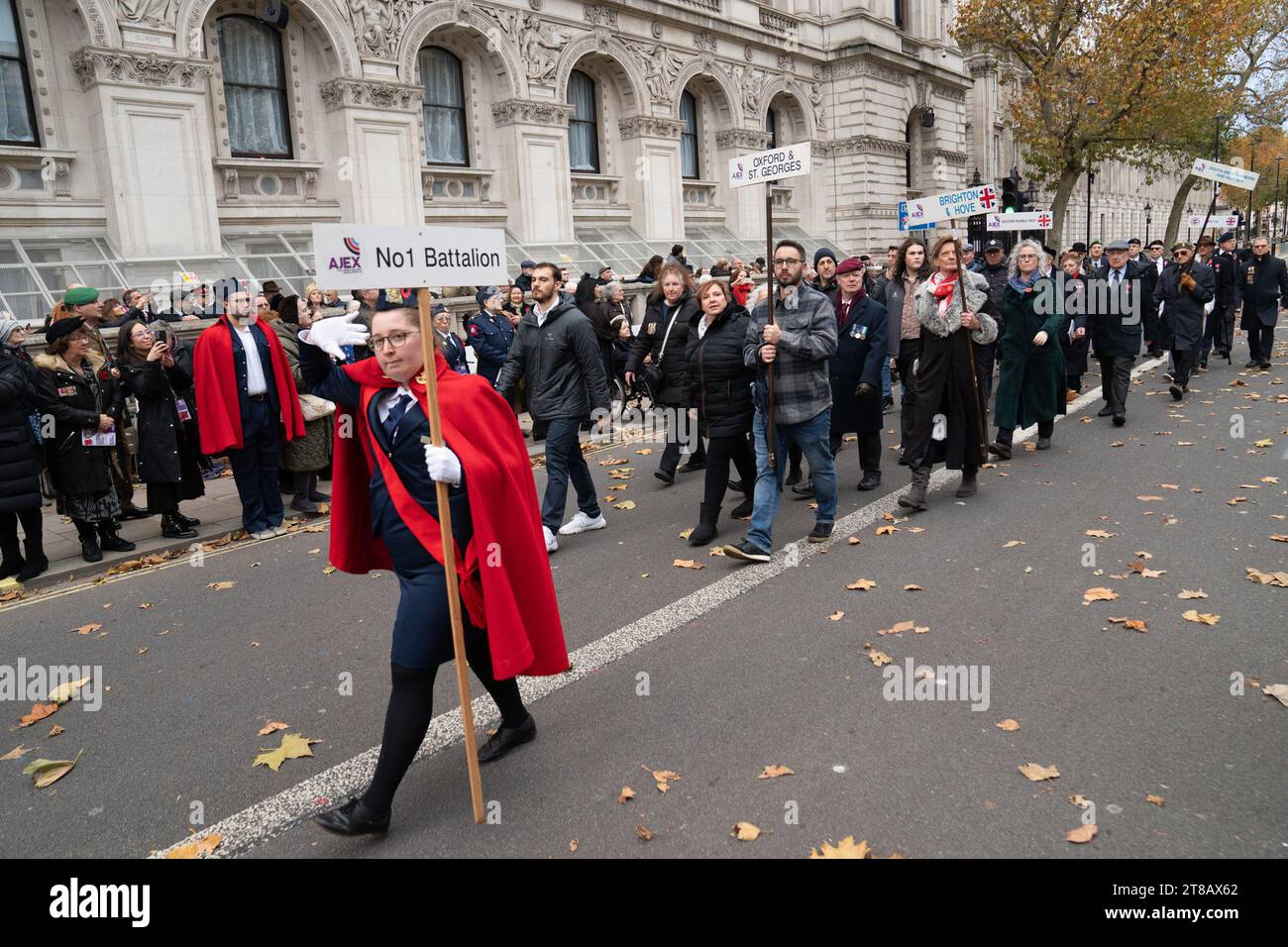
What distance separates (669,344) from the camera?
952cm

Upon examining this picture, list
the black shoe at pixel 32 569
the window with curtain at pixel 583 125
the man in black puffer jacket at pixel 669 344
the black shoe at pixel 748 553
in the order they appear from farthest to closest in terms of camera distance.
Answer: the window with curtain at pixel 583 125 → the man in black puffer jacket at pixel 669 344 → the black shoe at pixel 32 569 → the black shoe at pixel 748 553

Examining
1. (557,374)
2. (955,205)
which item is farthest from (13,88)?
(955,205)

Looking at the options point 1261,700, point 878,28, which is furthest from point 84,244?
point 878,28

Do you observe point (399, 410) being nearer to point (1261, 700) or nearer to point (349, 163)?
point (1261, 700)

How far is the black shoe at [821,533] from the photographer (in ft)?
23.3

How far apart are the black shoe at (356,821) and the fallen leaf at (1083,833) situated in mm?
2462

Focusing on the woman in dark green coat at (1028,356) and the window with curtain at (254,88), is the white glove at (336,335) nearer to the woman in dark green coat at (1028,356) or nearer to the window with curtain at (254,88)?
the woman in dark green coat at (1028,356)

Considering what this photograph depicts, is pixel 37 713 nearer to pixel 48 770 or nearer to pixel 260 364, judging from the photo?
pixel 48 770

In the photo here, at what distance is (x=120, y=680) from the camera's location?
5.27 m

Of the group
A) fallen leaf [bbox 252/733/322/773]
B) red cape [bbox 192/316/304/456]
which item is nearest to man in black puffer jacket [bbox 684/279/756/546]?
fallen leaf [bbox 252/733/322/773]

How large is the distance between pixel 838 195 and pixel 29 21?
2469 centimetres

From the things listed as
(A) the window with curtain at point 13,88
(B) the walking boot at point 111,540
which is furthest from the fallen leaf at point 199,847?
(A) the window with curtain at point 13,88

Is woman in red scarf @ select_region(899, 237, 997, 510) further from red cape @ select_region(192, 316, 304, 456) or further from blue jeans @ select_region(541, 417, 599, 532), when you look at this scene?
red cape @ select_region(192, 316, 304, 456)

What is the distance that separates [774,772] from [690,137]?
26957 mm
